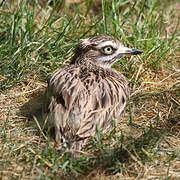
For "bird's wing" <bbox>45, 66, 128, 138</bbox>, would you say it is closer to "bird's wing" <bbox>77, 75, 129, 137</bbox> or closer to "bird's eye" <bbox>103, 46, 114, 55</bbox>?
"bird's wing" <bbox>77, 75, 129, 137</bbox>

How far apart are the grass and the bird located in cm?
15

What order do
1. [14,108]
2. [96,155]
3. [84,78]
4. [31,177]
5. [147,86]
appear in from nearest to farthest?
[31,177], [96,155], [84,78], [14,108], [147,86]

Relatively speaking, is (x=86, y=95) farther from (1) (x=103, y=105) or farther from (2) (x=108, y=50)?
(2) (x=108, y=50)

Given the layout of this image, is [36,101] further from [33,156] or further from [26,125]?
[33,156]

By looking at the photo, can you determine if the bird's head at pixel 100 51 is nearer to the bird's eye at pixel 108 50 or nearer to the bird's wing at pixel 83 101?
the bird's eye at pixel 108 50

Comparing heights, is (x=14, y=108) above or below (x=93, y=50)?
below

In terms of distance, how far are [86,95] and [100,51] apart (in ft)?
2.67

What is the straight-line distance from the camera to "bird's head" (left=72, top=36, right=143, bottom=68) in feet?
14.3

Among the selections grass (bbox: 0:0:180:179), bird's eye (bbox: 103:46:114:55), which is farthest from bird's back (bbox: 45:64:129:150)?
bird's eye (bbox: 103:46:114:55)

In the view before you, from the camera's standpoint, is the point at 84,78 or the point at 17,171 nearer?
the point at 17,171

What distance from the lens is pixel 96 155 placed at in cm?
342

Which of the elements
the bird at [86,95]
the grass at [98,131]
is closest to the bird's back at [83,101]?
the bird at [86,95]

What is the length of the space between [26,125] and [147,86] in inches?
67.6

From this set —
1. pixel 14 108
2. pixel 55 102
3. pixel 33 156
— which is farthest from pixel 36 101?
pixel 33 156
